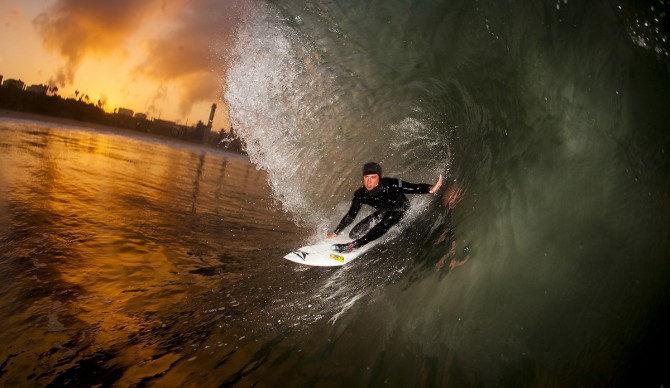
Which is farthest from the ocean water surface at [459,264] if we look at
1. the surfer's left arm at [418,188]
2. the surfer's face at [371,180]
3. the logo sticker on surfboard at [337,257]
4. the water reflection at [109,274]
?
the surfer's face at [371,180]

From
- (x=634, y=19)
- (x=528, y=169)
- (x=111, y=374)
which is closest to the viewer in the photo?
(x=111, y=374)

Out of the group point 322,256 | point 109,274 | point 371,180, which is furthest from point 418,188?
point 109,274

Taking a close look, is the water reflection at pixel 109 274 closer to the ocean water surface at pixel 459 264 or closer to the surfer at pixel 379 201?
the ocean water surface at pixel 459 264

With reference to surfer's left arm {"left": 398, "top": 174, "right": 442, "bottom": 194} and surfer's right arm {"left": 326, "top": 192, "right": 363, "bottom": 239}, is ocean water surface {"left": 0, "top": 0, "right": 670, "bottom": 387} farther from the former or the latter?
surfer's right arm {"left": 326, "top": 192, "right": 363, "bottom": 239}

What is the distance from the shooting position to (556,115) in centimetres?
378

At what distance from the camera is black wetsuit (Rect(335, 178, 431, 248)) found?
5449 mm

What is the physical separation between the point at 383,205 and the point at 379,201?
9cm

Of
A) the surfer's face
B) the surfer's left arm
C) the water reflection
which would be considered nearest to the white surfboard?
the water reflection

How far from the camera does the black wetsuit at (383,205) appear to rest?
5449mm

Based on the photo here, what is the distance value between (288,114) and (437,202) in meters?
3.61

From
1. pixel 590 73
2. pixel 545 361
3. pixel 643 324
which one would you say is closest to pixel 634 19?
pixel 590 73

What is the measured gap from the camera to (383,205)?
5875 millimetres

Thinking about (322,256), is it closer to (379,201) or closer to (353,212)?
(353,212)

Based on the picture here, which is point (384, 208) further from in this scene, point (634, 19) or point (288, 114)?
point (634, 19)
